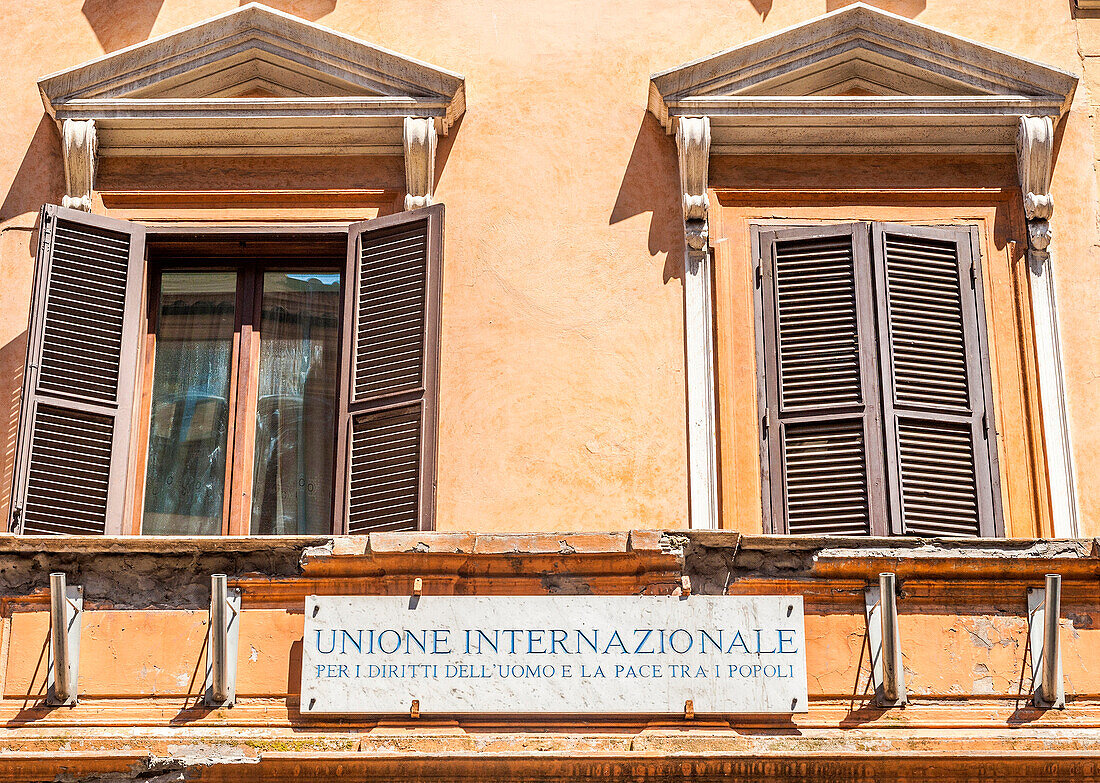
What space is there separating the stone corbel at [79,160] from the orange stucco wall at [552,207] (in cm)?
14

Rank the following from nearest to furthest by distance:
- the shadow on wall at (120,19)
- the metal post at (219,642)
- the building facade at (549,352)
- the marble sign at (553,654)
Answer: the marble sign at (553,654) → the metal post at (219,642) → the building facade at (549,352) → the shadow on wall at (120,19)

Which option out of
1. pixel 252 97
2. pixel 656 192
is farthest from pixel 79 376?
pixel 656 192

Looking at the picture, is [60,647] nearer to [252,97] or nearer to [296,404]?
[296,404]

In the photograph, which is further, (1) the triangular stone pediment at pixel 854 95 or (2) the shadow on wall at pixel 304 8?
(2) the shadow on wall at pixel 304 8

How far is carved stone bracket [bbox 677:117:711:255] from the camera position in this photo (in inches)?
376

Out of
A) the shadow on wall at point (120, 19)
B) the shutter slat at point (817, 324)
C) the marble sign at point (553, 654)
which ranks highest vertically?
the shadow on wall at point (120, 19)

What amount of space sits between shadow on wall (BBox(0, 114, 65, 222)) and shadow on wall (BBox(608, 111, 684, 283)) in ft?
9.42

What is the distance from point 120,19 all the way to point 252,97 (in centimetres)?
100

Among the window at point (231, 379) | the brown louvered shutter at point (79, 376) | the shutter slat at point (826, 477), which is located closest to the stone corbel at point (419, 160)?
the window at point (231, 379)

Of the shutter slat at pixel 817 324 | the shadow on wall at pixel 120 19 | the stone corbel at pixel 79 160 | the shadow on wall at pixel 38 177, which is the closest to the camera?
the shutter slat at pixel 817 324

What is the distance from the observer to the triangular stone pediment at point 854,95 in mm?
9625

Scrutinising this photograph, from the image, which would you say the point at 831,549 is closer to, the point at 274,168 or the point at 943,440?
the point at 943,440

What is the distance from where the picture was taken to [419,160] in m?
9.71

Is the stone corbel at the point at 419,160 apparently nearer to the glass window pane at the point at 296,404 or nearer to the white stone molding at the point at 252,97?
the white stone molding at the point at 252,97
